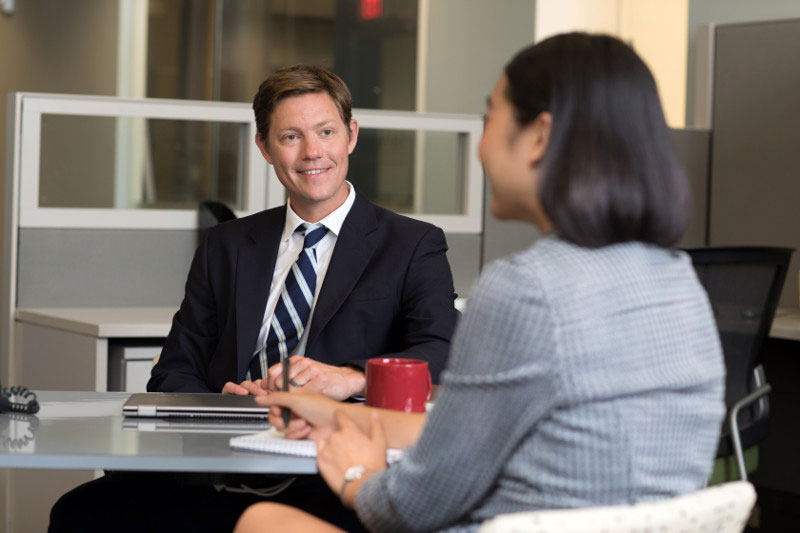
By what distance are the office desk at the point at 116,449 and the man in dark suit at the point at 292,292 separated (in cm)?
30

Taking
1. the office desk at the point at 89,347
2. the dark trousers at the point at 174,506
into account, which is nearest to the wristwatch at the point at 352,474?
the dark trousers at the point at 174,506

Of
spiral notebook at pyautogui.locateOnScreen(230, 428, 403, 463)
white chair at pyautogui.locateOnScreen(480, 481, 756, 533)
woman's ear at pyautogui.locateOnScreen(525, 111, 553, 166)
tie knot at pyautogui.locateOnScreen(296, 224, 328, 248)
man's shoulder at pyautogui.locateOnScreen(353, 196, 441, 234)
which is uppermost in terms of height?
woman's ear at pyautogui.locateOnScreen(525, 111, 553, 166)

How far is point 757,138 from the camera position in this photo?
11.1 feet

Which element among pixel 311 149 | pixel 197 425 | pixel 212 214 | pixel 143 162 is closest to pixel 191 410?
pixel 197 425

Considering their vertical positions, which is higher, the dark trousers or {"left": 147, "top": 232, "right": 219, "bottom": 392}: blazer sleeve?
{"left": 147, "top": 232, "right": 219, "bottom": 392}: blazer sleeve

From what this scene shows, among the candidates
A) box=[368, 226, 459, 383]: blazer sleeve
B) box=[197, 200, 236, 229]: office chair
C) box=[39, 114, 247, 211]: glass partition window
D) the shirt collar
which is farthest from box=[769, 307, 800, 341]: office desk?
box=[39, 114, 247, 211]: glass partition window

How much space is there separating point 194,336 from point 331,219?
0.30 meters

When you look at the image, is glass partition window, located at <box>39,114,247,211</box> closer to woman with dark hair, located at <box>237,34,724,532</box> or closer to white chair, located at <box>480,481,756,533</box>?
woman with dark hair, located at <box>237,34,724,532</box>

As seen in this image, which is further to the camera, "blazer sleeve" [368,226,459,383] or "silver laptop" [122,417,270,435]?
"blazer sleeve" [368,226,459,383]

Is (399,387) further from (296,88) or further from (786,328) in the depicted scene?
(786,328)

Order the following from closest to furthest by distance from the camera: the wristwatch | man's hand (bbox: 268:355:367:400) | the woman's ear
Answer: the woman's ear → the wristwatch → man's hand (bbox: 268:355:367:400)

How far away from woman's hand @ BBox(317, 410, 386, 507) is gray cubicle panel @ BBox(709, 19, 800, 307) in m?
2.34

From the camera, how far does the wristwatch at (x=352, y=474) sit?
3.62ft

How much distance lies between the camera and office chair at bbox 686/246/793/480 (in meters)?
2.22
